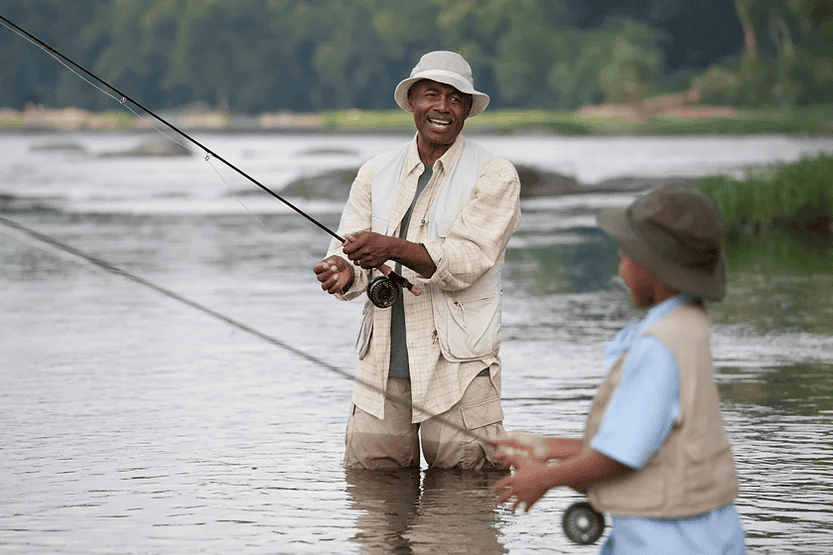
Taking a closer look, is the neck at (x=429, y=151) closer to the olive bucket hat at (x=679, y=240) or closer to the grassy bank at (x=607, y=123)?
the olive bucket hat at (x=679, y=240)

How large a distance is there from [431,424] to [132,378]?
3.69 m

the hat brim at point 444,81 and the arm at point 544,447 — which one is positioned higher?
the hat brim at point 444,81

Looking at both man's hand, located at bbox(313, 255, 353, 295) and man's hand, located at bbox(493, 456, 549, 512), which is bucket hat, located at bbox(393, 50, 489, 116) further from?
man's hand, located at bbox(493, 456, 549, 512)

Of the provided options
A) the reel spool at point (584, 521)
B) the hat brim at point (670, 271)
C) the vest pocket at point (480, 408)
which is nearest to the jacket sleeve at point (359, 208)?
the vest pocket at point (480, 408)

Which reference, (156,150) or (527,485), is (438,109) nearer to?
(527,485)

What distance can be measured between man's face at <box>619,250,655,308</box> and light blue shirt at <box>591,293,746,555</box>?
0.15ft

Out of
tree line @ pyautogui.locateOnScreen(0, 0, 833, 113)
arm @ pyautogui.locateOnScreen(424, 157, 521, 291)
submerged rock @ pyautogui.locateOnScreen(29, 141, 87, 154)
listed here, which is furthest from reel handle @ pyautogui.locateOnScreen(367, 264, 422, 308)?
tree line @ pyautogui.locateOnScreen(0, 0, 833, 113)

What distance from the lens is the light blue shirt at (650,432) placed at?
285 cm

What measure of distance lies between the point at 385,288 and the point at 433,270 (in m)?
0.22

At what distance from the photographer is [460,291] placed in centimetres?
524

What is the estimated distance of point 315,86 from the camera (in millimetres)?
98688

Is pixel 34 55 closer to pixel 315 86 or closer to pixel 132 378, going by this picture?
pixel 315 86

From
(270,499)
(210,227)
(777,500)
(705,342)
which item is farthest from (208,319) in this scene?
(210,227)

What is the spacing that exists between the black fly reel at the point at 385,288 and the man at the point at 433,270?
0.23 feet
